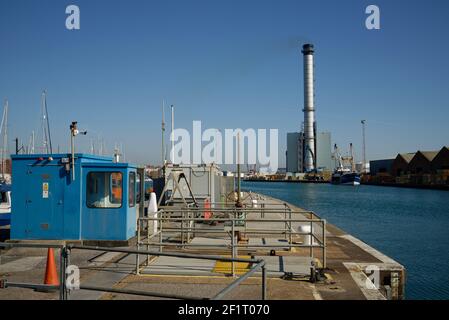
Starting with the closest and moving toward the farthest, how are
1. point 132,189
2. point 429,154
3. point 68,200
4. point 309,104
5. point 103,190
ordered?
point 68,200 → point 103,190 → point 132,189 → point 429,154 → point 309,104

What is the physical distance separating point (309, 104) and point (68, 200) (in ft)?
470

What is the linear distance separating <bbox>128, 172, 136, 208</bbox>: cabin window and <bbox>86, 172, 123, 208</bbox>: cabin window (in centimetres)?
34

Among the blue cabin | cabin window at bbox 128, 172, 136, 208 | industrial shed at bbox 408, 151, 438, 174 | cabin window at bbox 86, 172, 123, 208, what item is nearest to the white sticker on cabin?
the blue cabin

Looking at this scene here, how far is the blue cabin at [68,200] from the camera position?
40.3 ft

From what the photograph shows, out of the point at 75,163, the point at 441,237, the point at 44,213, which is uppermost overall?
the point at 75,163

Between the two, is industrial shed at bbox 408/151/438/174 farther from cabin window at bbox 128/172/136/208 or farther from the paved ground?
cabin window at bbox 128/172/136/208

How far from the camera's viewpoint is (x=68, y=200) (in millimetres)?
12297

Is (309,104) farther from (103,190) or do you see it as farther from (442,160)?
(103,190)

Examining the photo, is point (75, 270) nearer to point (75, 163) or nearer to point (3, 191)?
point (75, 163)

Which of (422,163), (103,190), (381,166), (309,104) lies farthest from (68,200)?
(381,166)

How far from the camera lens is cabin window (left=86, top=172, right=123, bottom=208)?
12.4 m
